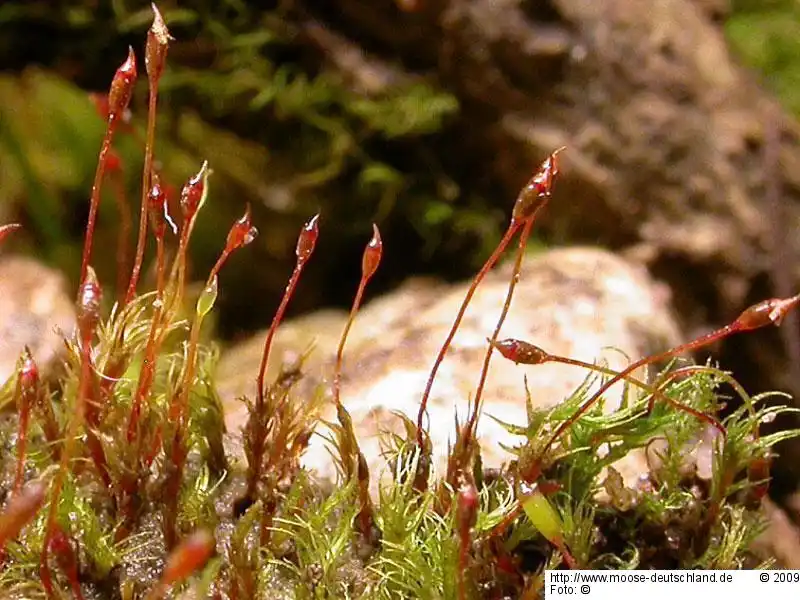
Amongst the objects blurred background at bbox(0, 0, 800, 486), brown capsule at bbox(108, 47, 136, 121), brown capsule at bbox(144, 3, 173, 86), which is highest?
blurred background at bbox(0, 0, 800, 486)

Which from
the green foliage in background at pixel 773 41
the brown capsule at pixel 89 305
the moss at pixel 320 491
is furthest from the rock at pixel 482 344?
the green foliage in background at pixel 773 41

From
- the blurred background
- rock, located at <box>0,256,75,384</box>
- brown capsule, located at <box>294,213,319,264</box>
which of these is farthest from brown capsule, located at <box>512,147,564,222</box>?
the blurred background

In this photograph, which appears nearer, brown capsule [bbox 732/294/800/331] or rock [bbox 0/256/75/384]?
brown capsule [bbox 732/294/800/331]

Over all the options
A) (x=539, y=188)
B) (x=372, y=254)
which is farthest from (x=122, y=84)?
(x=539, y=188)

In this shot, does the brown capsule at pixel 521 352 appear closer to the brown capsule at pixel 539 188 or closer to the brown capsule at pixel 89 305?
the brown capsule at pixel 539 188

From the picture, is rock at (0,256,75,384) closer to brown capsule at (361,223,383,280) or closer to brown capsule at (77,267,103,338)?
brown capsule at (77,267,103,338)

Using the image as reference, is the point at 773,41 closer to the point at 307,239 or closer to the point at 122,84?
the point at 307,239

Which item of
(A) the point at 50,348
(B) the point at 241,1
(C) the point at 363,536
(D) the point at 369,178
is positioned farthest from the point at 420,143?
(C) the point at 363,536
